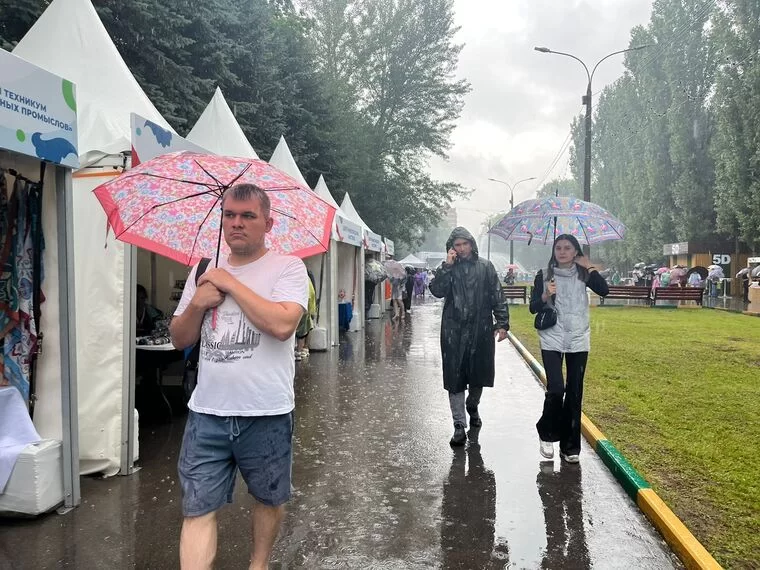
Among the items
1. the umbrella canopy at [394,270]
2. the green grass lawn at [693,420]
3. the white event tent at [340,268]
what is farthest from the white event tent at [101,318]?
the umbrella canopy at [394,270]

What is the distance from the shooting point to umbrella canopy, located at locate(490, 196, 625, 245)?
604 centimetres

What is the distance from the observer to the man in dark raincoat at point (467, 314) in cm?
577

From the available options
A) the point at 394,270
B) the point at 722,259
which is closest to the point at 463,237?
the point at 394,270

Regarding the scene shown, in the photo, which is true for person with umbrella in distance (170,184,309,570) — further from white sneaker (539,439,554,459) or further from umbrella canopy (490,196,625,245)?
umbrella canopy (490,196,625,245)

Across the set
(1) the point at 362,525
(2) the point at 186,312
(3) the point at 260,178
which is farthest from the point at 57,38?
(1) the point at 362,525

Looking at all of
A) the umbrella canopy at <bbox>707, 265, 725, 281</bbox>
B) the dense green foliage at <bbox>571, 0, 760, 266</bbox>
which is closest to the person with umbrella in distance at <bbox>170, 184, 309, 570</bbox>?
the dense green foliage at <bbox>571, 0, 760, 266</bbox>

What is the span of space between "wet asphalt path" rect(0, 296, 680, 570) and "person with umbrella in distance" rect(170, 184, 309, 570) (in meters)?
1.14

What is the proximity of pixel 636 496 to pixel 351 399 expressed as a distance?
420 centimetres

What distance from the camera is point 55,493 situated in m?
4.20

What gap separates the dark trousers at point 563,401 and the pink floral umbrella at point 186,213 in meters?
2.71

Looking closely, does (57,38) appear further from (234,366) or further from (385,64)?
(385,64)

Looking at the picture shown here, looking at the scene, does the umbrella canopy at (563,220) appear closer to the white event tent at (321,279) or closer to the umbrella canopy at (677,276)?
the white event tent at (321,279)

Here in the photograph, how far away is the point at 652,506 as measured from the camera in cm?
425

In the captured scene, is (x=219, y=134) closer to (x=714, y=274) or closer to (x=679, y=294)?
(x=679, y=294)
